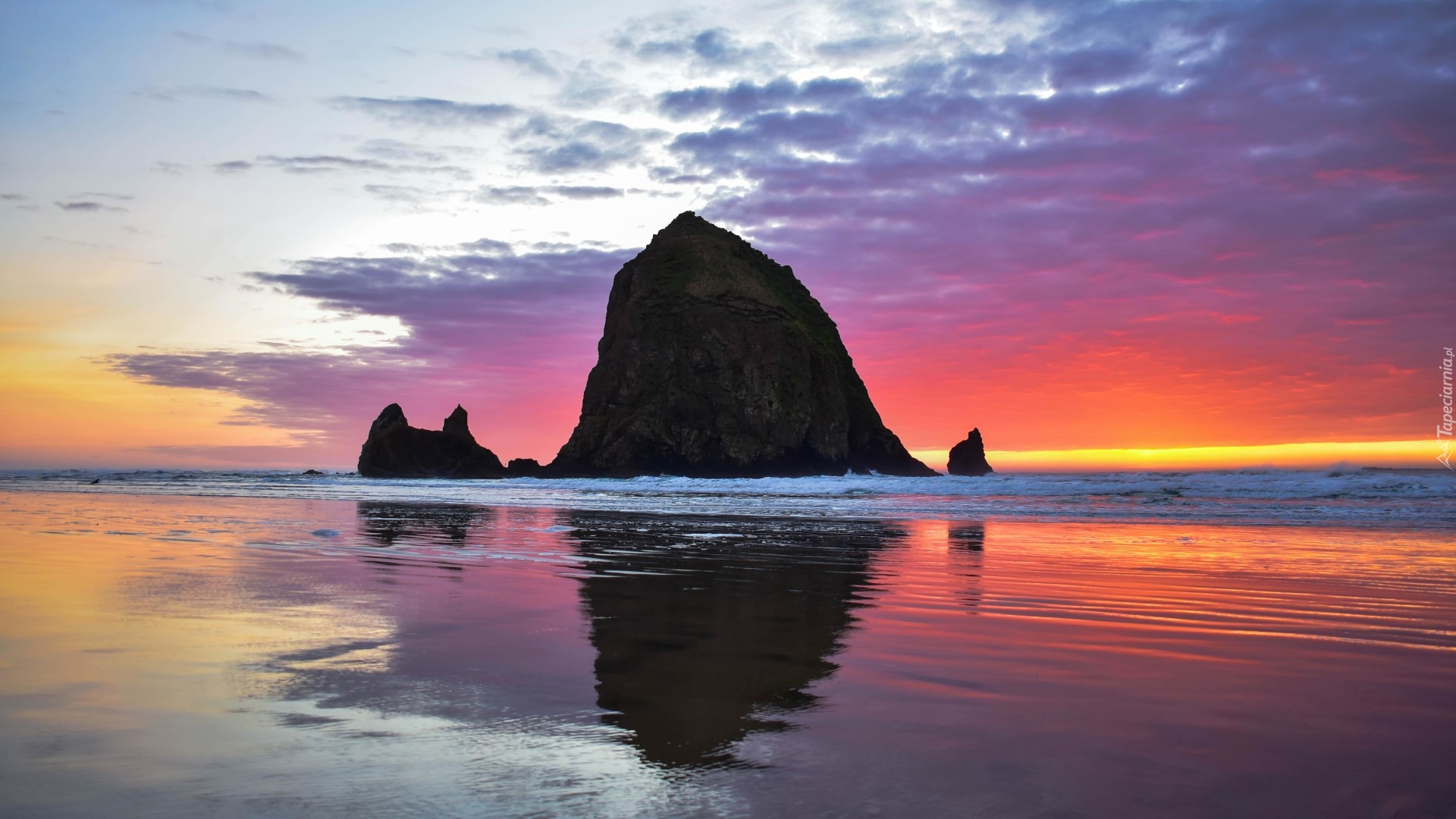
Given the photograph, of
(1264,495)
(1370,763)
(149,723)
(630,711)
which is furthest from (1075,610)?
(1264,495)

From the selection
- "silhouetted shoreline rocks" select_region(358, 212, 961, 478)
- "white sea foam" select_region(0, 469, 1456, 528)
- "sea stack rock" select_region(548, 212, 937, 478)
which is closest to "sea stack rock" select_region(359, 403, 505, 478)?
"silhouetted shoreline rocks" select_region(358, 212, 961, 478)

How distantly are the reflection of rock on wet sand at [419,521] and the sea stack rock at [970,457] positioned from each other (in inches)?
2478

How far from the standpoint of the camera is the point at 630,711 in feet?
10.4

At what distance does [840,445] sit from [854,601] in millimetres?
59699

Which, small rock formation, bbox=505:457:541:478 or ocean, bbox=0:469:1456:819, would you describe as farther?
small rock formation, bbox=505:457:541:478

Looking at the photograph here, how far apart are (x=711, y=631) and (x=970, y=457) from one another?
76129 mm

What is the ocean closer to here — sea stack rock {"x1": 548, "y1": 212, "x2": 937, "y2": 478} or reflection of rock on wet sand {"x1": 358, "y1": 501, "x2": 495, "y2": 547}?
reflection of rock on wet sand {"x1": 358, "y1": 501, "x2": 495, "y2": 547}

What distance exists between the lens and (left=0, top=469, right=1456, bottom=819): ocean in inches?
92.4

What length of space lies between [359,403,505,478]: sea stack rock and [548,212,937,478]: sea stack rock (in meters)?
9.03

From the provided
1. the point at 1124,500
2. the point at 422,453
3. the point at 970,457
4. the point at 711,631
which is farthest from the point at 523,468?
the point at 711,631

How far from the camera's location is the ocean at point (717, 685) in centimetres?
235

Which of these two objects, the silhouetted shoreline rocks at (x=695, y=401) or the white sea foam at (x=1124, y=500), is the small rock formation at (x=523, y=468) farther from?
the white sea foam at (x=1124, y=500)

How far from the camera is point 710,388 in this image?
64125mm

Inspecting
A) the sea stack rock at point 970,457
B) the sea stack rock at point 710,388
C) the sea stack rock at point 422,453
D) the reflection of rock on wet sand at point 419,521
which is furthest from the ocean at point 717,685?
the sea stack rock at point 970,457
